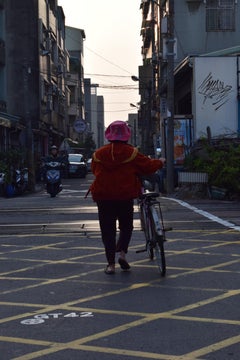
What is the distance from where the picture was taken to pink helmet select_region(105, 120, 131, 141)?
7062 mm

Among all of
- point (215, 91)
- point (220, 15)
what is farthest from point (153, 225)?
point (220, 15)

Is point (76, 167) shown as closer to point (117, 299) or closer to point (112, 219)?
point (112, 219)

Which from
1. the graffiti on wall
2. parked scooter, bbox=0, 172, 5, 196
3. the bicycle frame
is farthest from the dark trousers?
the graffiti on wall

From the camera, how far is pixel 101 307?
5688 mm

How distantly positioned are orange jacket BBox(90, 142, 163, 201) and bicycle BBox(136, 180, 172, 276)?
0.82ft

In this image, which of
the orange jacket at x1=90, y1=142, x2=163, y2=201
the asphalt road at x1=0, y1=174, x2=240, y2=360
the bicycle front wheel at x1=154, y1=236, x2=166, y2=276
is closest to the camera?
the asphalt road at x1=0, y1=174, x2=240, y2=360

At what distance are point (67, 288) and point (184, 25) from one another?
3254 centimetres

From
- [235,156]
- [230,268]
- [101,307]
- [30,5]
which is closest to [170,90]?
[235,156]

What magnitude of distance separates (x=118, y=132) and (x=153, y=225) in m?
1.13

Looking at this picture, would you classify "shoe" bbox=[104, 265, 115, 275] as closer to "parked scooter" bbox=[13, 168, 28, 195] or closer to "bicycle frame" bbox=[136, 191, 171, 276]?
"bicycle frame" bbox=[136, 191, 171, 276]

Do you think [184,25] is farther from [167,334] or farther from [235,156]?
[167,334]

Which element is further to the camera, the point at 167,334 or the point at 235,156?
the point at 235,156

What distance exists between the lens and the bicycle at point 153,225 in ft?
22.4

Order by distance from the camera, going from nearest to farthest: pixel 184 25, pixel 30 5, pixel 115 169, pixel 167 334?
pixel 167 334, pixel 115 169, pixel 184 25, pixel 30 5
